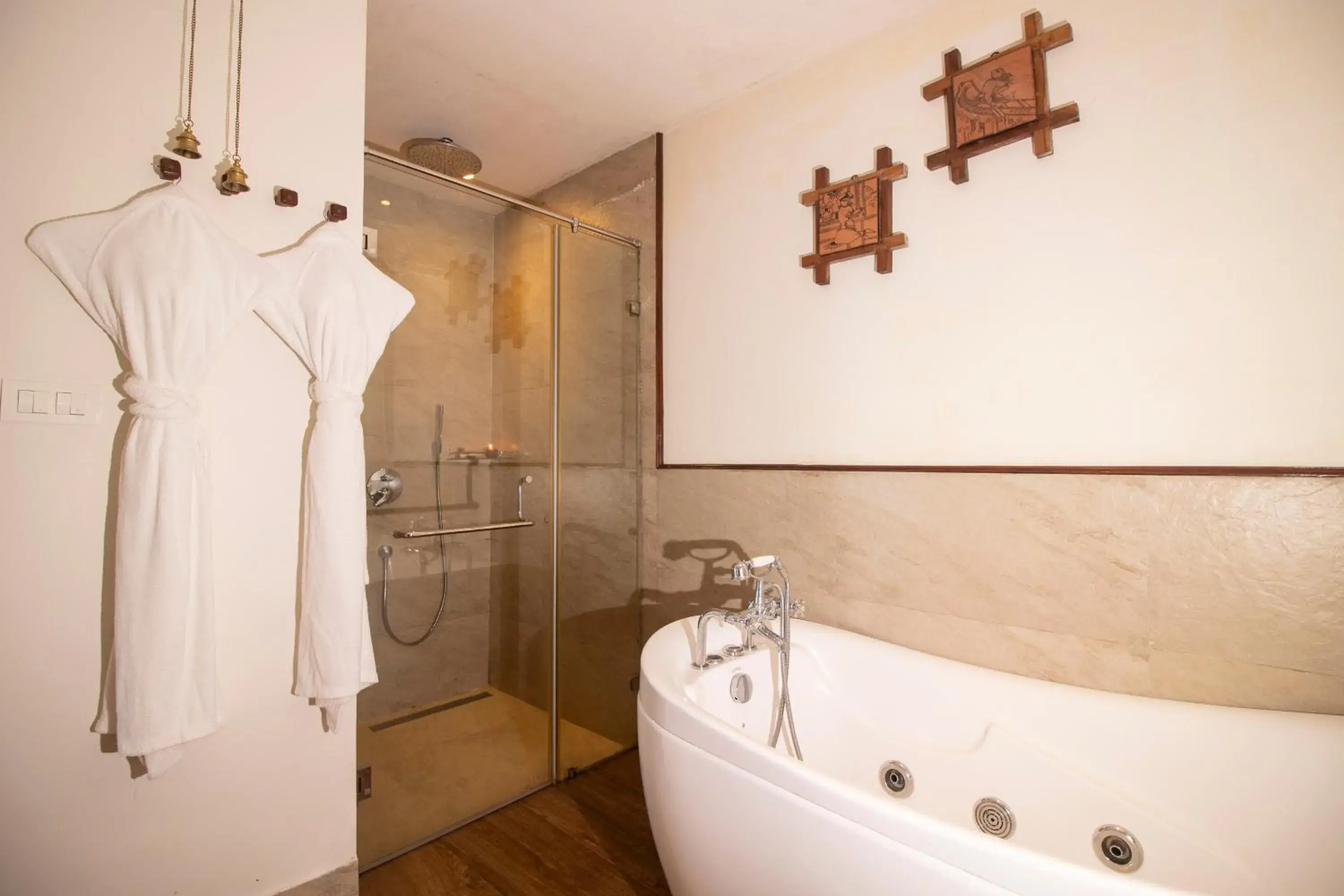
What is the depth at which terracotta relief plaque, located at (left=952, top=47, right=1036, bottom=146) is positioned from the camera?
150 cm

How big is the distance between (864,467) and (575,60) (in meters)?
1.66

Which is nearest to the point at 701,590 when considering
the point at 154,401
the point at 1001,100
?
the point at 154,401

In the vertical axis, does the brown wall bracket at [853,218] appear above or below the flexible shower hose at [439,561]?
above

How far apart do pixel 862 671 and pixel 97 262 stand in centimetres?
199

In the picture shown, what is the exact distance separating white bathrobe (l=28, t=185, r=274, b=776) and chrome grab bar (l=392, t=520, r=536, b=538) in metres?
0.62

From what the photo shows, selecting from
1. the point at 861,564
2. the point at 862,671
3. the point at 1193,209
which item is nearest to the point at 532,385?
the point at 861,564

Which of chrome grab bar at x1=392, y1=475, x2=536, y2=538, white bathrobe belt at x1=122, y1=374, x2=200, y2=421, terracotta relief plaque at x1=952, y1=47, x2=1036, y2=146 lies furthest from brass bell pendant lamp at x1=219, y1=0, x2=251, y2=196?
terracotta relief plaque at x1=952, y1=47, x2=1036, y2=146

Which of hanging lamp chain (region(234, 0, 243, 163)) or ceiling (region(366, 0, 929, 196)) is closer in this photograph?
hanging lamp chain (region(234, 0, 243, 163))

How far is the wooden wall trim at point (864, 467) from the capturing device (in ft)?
4.00

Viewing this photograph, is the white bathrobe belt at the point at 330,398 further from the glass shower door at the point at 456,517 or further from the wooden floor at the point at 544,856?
the wooden floor at the point at 544,856

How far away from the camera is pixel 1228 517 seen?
1252mm

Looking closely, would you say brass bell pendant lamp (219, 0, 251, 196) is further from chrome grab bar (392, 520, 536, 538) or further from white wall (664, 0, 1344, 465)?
white wall (664, 0, 1344, 465)

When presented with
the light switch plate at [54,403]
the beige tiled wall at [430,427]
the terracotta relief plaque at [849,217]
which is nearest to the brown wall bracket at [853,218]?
the terracotta relief plaque at [849,217]

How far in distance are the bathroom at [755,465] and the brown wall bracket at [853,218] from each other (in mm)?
18
